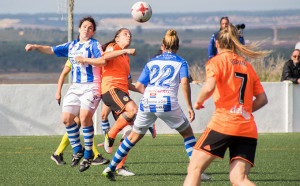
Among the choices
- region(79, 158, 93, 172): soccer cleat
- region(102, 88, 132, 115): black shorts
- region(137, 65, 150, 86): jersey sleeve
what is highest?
region(137, 65, 150, 86): jersey sleeve

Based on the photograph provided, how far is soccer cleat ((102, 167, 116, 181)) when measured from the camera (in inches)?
260

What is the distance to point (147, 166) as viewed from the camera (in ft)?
26.6

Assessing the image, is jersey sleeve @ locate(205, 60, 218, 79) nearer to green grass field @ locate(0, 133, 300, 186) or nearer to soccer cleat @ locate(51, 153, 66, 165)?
green grass field @ locate(0, 133, 300, 186)

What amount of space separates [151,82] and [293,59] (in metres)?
7.70

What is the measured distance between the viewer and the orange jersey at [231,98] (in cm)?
483

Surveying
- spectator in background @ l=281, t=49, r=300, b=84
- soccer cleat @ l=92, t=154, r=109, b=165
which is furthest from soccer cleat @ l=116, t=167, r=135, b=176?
spectator in background @ l=281, t=49, r=300, b=84

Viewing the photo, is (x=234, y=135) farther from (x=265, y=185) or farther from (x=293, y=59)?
(x=293, y=59)

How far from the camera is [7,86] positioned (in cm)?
1276

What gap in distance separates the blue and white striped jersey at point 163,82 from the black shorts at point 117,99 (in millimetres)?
973

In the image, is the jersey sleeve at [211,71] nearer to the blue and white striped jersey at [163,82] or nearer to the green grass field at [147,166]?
the blue and white striped jersey at [163,82]

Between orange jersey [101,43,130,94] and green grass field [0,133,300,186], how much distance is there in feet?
3.73

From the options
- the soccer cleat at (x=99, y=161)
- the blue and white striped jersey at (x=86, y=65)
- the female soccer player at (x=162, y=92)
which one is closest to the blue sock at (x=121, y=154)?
the female soccer player at (x=162, y=92)

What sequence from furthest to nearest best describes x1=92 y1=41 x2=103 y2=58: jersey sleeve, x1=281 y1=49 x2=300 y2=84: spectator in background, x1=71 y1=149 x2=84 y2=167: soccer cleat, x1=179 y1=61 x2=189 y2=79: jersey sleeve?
x1=281 y1=49 x2=300 y2=84: spectator in background < x1=71 y1=149 x2=84 y2=167: soccer cleat < x1=92 y1=41 x2=103 y2=58: jersey sleeve < x1=179 y1=61 x2=189 y2=79: jersey sleeve

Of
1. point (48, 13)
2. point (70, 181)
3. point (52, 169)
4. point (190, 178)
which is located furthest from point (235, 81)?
point (48, 13)
